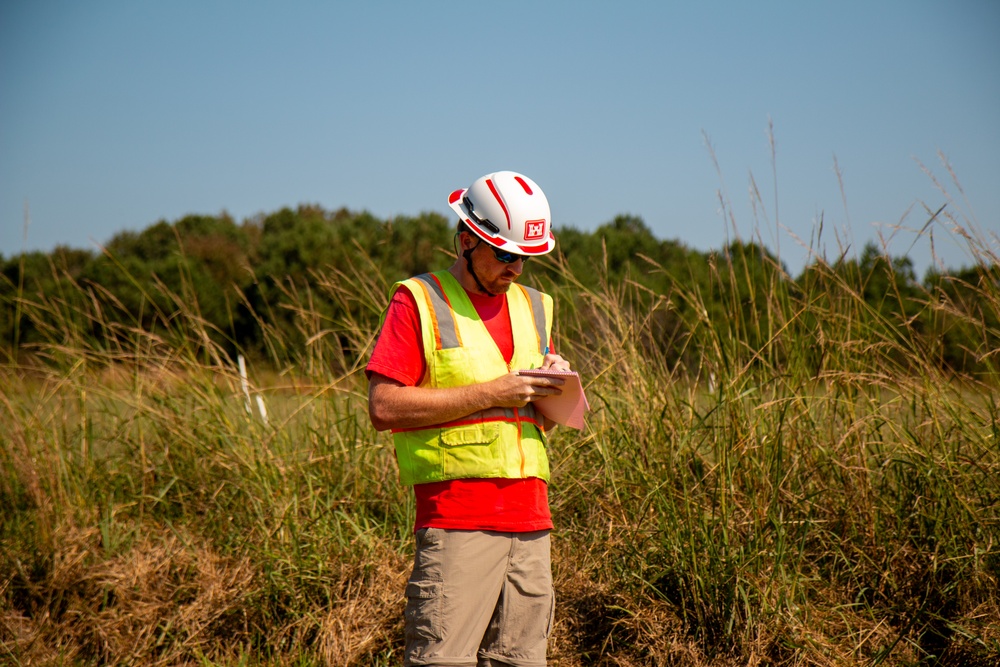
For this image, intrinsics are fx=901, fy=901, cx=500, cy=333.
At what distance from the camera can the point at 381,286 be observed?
592 cm

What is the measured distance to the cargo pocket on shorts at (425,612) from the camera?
8.51 feet

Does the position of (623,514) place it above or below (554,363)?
below

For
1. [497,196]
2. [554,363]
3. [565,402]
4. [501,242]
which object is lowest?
[565,402]

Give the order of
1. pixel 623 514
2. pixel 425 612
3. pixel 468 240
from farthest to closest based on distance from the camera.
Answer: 1. pixel 623 514
2. pixel 468 240
3. pixel 425 612

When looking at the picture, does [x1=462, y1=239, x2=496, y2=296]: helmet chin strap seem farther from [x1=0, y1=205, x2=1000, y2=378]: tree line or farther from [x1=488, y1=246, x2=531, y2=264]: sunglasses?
[x1=0, y1=205, x2=1000, y2=378]: tree line

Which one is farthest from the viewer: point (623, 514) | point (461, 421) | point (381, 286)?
point (381, 286)

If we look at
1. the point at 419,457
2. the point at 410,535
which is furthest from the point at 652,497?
the point at 419,457

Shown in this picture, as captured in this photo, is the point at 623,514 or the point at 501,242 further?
the point at 623,514

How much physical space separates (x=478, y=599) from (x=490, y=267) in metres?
1.00

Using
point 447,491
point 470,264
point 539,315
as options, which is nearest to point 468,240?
point 470,264

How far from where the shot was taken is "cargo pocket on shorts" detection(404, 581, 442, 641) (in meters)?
2.59

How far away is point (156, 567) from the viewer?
14.6ft

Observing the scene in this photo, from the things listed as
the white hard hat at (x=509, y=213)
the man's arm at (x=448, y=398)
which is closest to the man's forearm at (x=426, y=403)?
the man's arm at (x=448, y=398)

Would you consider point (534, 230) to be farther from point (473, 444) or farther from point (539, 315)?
point (473, 444)
